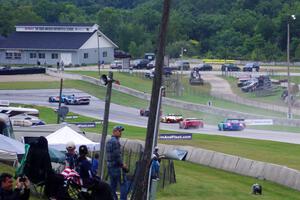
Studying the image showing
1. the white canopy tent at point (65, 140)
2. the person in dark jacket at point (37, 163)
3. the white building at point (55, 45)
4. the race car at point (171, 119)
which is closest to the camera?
the person in dark jacket at point (37, 163)

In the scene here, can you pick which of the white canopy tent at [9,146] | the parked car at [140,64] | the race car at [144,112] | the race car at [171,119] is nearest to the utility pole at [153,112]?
the white canopy tent at [9,146]

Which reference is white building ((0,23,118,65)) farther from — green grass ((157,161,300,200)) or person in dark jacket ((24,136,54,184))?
person in dark jacket ((24,136,54,184))

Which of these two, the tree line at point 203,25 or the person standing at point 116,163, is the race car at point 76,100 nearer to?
the tree line at point 203,25

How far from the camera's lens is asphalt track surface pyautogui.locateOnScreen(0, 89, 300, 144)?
5581cm

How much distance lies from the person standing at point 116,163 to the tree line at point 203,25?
107m

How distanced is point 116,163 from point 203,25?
13291cm

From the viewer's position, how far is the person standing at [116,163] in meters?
19.4

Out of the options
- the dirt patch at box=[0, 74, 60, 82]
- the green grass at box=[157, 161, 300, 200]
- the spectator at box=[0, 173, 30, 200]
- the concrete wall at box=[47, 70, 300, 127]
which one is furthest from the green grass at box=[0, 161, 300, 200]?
the dirt patch at box=[0, 74, 60, 82]

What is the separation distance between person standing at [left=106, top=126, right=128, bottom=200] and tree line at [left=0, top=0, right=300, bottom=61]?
106625 millimetres

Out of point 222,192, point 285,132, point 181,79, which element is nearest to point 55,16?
point 181,79

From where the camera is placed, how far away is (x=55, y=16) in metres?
174

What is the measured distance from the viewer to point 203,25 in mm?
151750

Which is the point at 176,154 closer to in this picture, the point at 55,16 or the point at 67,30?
the point at 67,30

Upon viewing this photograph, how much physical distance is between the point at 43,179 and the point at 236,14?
137801 millimetres
